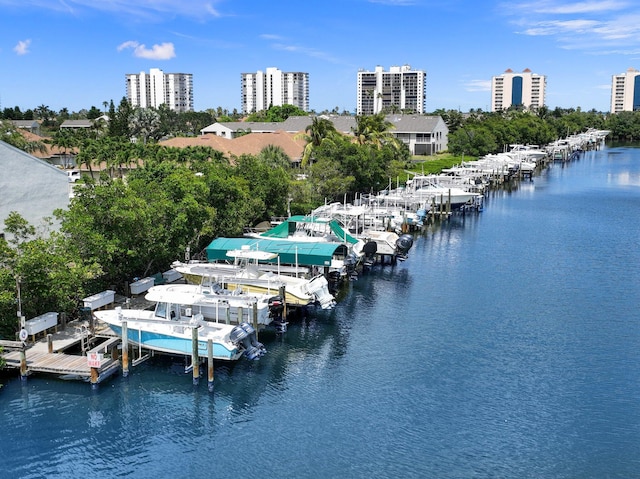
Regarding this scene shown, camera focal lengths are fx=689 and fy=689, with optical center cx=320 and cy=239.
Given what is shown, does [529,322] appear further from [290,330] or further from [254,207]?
[254,207]

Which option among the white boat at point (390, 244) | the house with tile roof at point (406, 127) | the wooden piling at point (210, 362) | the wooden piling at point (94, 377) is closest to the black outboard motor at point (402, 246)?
the white boat at point (390, 244)

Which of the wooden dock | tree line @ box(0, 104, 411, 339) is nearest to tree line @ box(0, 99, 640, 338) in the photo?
tree line @ box(0, 104, 411, 339)

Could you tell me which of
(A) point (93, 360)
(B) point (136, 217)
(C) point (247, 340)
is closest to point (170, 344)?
(C) point (247, 340)

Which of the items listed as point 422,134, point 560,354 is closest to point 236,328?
point 560,354

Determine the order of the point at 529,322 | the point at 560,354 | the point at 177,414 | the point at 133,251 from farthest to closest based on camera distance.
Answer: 1. the point at 529,322
2. the point at 133,251
3. the point at 560,354
4. the point at 177,414

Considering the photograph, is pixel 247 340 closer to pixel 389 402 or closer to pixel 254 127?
pixel 389 402

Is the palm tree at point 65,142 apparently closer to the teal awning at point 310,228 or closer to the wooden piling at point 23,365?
the teal awning at point 310,228
